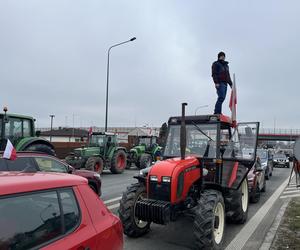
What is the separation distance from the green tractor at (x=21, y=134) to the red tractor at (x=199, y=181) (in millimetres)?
6341

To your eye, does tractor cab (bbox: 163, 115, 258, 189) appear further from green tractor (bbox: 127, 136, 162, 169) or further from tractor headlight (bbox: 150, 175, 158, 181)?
green tractor (bbox: 127, 136, 162, 169)

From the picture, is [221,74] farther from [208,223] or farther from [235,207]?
[208,223]

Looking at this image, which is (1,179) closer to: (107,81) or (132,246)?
(132,246)

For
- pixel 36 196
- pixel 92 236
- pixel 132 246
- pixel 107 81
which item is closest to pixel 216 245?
pixel 132 246

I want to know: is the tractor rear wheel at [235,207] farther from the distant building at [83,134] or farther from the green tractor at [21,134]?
the distant building at [83,134]

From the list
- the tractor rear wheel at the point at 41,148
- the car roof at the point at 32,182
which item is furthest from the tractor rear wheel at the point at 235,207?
the tractor rear wheel at the point at 41,148

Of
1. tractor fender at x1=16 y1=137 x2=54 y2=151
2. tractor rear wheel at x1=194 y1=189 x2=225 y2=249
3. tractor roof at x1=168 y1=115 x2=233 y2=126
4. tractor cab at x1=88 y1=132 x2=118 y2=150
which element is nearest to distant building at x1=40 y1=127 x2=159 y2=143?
tractor cab at x1=88 y1=132 x2=118 y2=150

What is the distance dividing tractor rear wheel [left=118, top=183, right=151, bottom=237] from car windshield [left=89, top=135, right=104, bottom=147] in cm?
1492

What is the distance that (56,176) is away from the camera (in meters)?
3.41

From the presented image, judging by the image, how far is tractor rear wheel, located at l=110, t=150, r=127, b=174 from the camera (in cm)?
2184

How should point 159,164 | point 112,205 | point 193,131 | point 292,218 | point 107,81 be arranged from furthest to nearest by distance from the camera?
point 107,81, point 112,205, point 292,218, point 193,131, point 159,164

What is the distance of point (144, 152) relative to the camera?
26.8m

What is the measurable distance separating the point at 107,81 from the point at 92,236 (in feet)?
91.0

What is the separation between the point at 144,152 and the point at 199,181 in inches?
766
